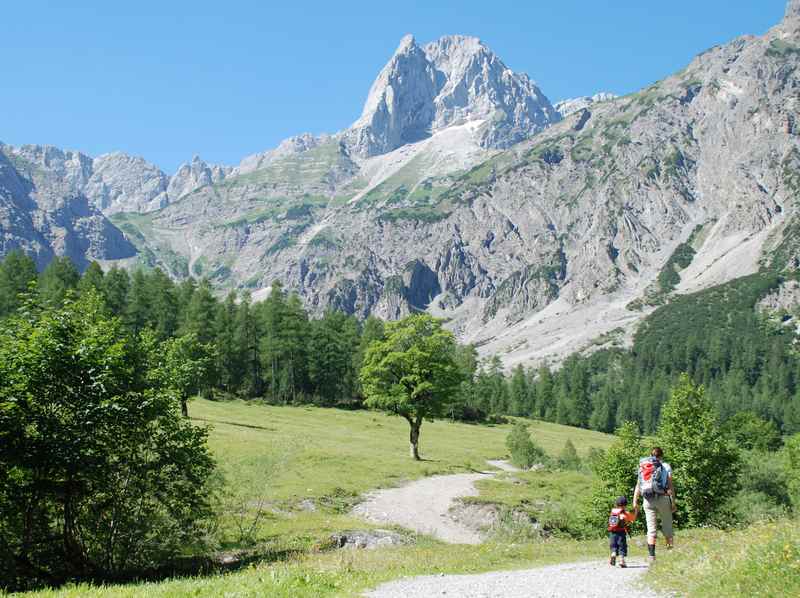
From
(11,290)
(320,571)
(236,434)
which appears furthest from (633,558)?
(11,290)

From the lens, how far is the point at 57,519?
18641mm

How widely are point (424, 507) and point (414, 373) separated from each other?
17.4 meters

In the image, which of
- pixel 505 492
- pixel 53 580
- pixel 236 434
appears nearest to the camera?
pixel 53 580

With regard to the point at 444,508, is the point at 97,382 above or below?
above

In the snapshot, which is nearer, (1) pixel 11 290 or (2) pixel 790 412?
(1) pixel 11 290

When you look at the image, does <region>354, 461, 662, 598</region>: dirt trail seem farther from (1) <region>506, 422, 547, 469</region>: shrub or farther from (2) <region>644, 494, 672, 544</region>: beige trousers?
(1) <region>506, 422, 547, 469</region>: shrub

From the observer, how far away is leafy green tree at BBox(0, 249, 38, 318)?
2904 inches

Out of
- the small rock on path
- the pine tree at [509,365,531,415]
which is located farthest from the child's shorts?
the pine tree at [509,365,531,415]

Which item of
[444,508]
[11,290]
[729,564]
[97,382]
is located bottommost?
[444,508]

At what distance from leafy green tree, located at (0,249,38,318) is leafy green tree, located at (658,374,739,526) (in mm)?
70635

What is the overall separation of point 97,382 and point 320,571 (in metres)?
8.41

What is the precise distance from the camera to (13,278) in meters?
79.7

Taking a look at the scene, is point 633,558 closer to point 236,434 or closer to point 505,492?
point 505,492

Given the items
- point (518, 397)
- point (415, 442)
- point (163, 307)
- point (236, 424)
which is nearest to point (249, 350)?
point (163, 307)
